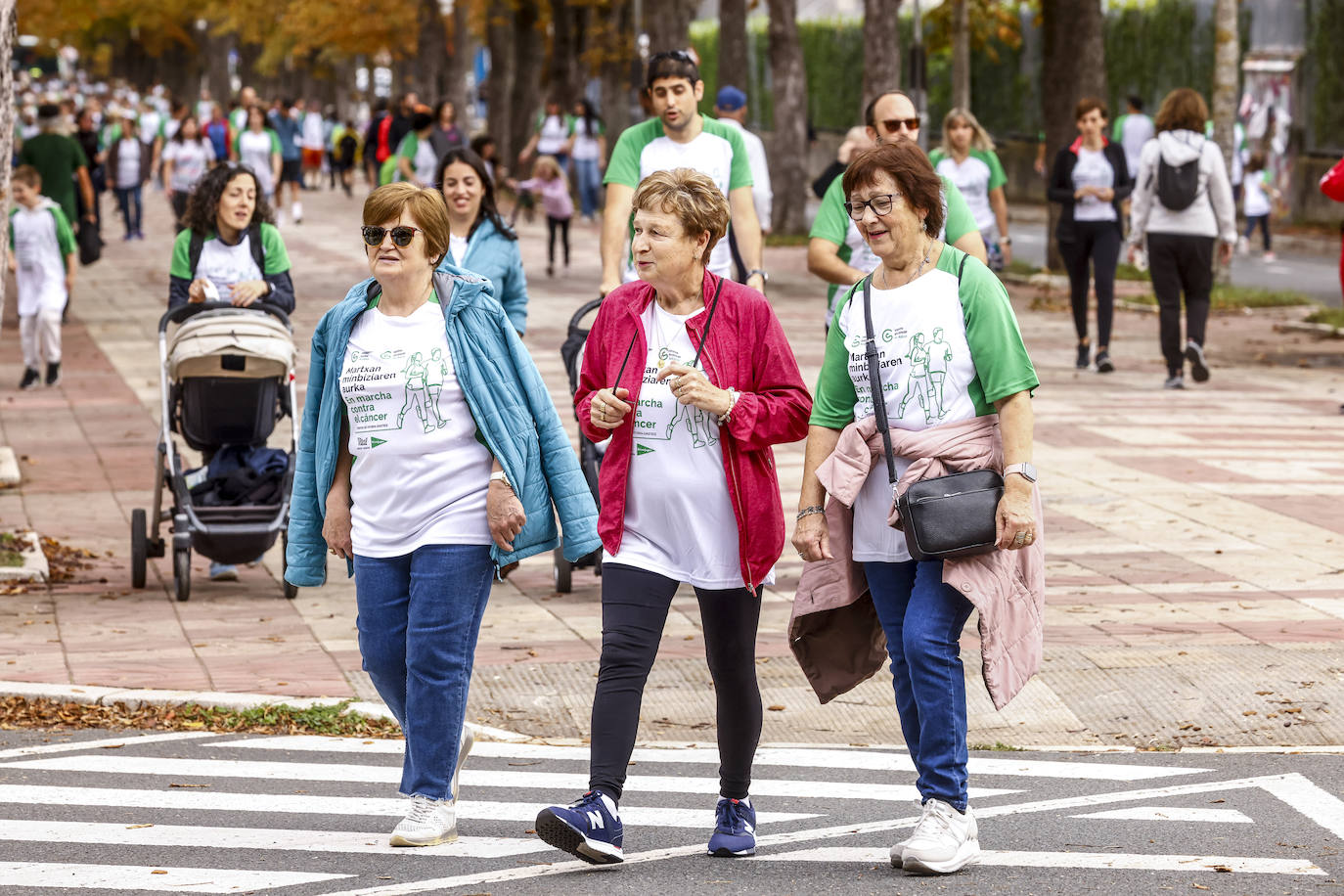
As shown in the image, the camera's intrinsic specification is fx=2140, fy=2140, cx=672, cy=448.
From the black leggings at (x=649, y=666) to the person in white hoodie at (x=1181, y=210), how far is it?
10407 mm

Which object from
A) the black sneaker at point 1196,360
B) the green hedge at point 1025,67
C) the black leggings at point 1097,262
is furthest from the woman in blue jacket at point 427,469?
the green hedge at point 1025,67

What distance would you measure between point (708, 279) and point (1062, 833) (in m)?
1.78

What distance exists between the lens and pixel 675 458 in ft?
A: 17.6

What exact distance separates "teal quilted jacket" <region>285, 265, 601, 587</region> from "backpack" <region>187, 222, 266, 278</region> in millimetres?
3979

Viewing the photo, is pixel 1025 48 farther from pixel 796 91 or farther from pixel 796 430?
pixel 796 430

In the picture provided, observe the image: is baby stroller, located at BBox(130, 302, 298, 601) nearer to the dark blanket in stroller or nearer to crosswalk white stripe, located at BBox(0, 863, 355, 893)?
the dark blanket in stroller

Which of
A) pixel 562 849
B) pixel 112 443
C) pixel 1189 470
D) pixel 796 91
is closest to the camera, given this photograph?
pixel 562 849

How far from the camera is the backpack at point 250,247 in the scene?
9625mm

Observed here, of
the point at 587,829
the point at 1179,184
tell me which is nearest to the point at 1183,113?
the point at 1179,184

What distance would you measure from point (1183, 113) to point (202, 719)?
390 inches

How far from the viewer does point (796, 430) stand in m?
5.41

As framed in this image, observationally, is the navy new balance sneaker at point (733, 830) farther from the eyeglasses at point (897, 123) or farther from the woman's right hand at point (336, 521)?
the eyeglasses at point (897, 123)

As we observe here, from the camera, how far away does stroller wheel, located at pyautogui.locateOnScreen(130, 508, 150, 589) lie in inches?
372

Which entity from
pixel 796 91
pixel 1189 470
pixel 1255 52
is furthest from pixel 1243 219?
pixel 1189 470
